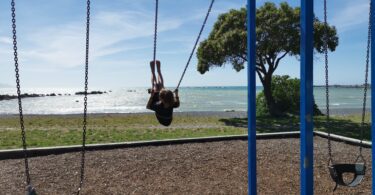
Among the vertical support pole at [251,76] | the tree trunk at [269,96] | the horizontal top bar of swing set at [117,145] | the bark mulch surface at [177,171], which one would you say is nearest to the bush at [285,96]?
the tree trunk at [269,96]

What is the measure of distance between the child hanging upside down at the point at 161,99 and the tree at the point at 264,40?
54.1 feet

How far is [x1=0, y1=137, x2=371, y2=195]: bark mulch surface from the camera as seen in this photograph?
6.85m

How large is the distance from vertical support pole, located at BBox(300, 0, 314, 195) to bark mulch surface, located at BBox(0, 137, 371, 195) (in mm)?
2410

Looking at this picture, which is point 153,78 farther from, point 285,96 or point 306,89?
point 285,96

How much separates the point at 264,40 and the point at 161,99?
1707 cm

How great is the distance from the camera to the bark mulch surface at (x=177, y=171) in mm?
6852

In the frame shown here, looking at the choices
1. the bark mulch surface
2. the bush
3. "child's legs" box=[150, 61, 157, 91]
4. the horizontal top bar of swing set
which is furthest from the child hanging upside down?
the bush

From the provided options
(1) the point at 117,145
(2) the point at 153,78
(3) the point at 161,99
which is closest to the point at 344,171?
(3) the point at 161,99

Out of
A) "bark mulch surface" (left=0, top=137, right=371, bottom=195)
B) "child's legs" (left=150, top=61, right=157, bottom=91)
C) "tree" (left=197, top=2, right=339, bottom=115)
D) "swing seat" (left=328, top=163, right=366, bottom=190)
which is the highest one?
"tree" (left=197, top=2, right=339, bottom=115)

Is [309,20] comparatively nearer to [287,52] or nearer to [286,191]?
[286,191]

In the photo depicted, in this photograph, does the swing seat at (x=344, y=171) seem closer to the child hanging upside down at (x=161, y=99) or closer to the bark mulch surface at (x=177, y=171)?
the bark mulch surface at (x=177, y=171)

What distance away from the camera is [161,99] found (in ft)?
21.2

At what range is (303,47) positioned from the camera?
4.32 meters

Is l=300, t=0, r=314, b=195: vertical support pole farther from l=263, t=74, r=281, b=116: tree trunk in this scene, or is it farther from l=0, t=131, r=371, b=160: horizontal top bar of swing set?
l=263, t=74, r=281, b=116: tree trunk
